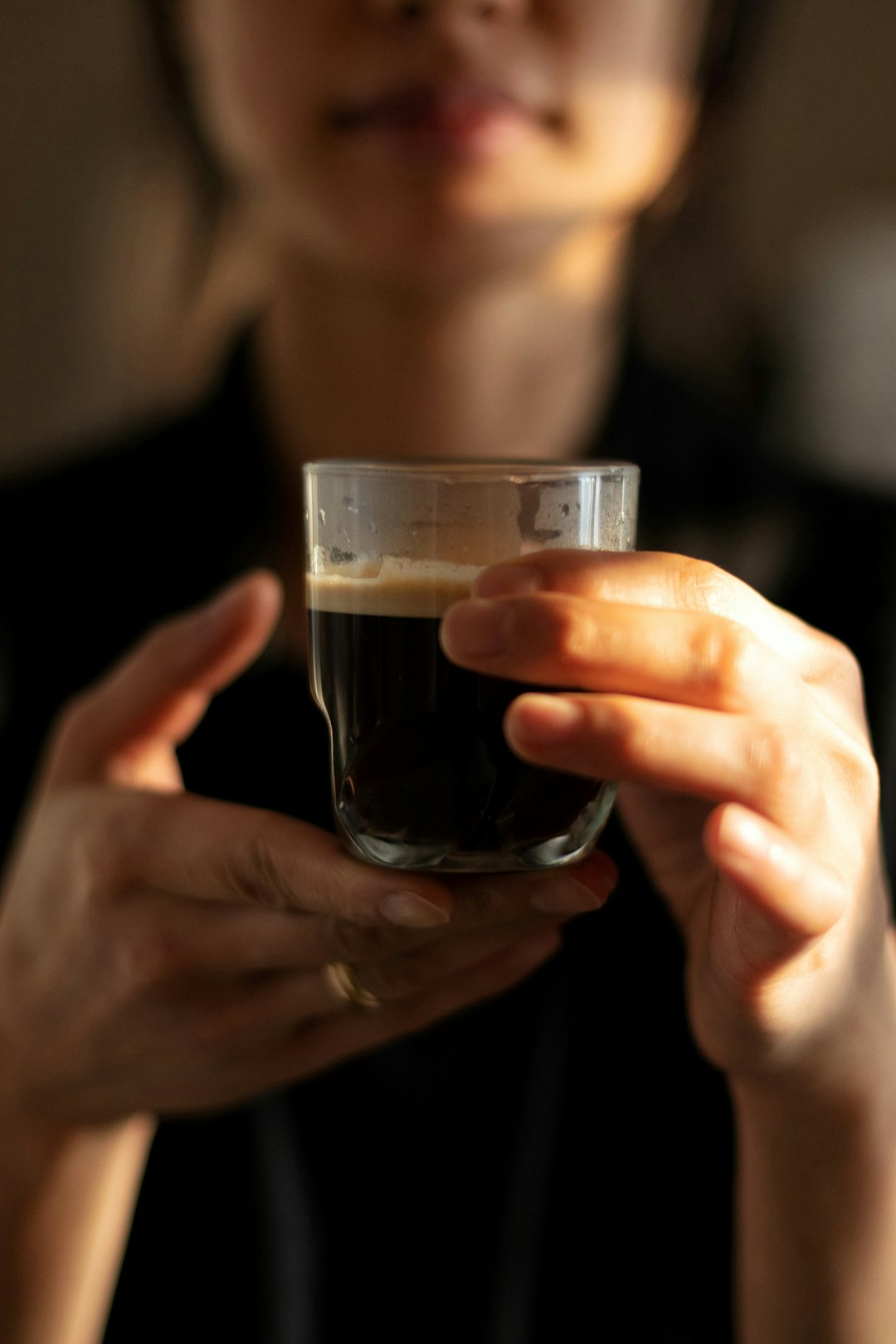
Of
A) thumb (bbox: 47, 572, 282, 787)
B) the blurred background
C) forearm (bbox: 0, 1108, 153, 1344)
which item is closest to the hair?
the blurred background

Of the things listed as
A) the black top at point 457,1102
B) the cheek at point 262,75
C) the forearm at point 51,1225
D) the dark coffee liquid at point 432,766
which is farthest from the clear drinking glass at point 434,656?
the cheek at point 262,75

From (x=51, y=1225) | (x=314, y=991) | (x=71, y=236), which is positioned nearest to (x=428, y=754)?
(x=314, y=991)

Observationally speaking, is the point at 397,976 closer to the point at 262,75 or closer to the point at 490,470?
the point at 490,470

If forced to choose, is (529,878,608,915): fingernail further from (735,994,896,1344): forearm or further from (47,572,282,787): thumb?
(47,572,282,787): thumb

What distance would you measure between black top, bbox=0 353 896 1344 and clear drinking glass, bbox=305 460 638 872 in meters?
0.53

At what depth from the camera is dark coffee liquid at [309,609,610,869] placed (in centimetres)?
64

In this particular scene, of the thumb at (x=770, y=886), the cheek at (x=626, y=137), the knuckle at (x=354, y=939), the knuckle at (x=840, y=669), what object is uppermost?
the cheek at (x=626, y=137)

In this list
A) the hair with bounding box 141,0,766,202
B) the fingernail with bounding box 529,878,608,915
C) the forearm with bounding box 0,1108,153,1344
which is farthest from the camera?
the hair with bounding box 141,0,766,202

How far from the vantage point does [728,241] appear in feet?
7.21

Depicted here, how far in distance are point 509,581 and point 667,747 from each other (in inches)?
4.3

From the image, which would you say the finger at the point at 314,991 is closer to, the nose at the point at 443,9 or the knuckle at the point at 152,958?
the knuckle at the point at 152,958

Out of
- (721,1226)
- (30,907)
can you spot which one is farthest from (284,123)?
(721,1226)

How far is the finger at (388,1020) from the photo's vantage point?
0.79 meters

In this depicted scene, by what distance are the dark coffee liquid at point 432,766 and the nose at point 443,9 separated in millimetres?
679
